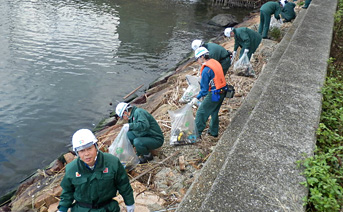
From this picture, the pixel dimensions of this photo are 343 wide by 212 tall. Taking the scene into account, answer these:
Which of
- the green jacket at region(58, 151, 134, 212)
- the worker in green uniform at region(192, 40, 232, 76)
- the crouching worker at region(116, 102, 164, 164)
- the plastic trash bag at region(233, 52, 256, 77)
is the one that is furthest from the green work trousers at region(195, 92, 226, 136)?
the plastic trash bag at region(233, 52, 256, 77)

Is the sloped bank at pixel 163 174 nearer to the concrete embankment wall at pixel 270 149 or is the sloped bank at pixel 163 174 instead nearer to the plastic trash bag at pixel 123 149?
the plastic trash bag at pixel 123 149

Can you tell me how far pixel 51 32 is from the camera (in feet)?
58.0

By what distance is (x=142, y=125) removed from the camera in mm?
5117

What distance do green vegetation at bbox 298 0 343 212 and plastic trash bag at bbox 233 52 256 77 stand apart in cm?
323

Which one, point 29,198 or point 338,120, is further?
point 29,198

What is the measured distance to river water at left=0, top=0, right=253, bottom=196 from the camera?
364 inches

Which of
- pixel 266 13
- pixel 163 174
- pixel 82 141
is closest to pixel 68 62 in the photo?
pixel 266 13

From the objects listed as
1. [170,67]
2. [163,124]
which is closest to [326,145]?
[163,124]

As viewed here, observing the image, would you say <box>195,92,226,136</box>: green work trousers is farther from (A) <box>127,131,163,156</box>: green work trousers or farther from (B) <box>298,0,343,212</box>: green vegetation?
(B) <box>298,0,343,212</box>: green vegetation

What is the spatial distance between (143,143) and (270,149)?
271cm

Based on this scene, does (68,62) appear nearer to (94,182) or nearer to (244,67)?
(244,67)

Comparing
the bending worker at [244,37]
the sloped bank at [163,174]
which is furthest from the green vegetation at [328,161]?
the bending worker at [244,37]

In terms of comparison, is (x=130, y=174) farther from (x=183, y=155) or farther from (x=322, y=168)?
(x=322, y=168)

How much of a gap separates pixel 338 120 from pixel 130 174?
146 inches
